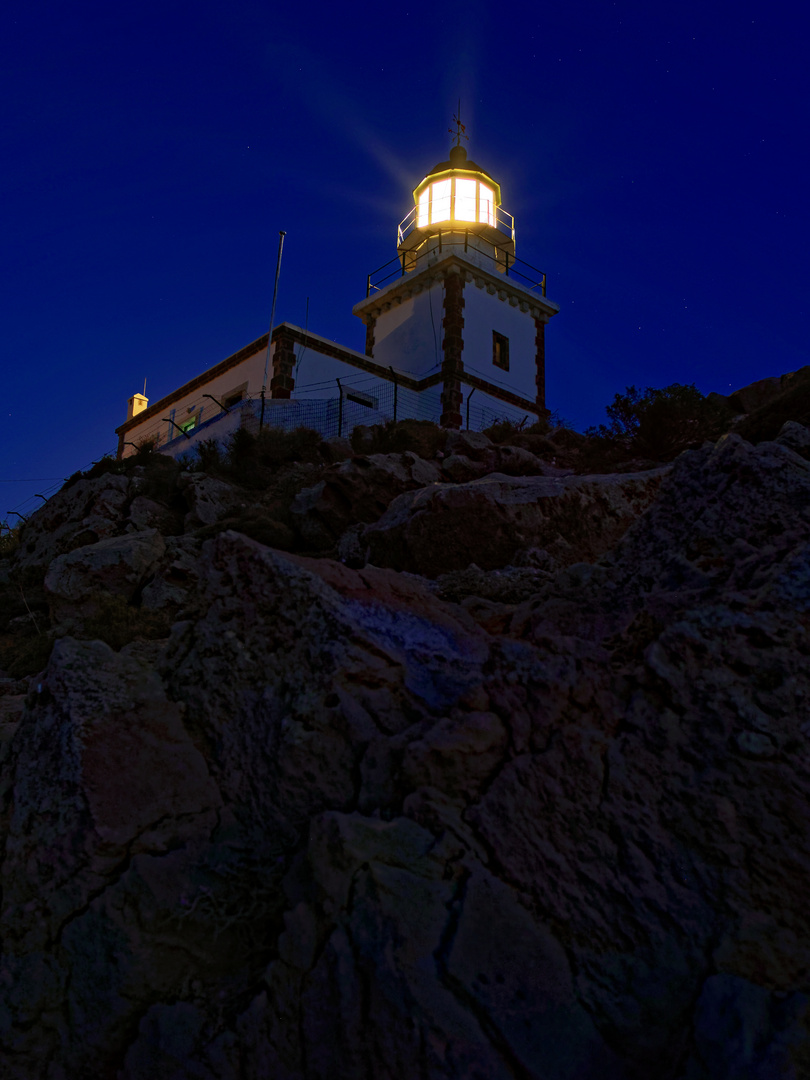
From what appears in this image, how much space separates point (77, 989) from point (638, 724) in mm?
2521

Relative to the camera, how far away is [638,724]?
3043mm

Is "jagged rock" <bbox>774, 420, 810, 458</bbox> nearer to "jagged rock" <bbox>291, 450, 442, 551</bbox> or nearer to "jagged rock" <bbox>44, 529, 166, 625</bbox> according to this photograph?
"jagged rock" <bbox>291, 450, 442, 551</bbox>

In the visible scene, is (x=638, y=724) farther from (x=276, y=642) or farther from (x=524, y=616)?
(x=276, y=642)

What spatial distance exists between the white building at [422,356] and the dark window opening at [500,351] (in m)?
0.04

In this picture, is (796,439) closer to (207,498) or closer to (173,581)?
(173,581)

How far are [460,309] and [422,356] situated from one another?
200 cm

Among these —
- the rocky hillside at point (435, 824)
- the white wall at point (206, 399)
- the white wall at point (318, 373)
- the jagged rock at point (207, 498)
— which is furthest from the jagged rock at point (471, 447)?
the white wall at point (206, 399)

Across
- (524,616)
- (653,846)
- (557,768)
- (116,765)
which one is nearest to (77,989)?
(116,765)

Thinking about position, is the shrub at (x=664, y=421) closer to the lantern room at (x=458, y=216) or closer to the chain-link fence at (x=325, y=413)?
the chain-link fence at (x=325, y=413)

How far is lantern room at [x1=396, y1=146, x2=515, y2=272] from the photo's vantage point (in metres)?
28.6

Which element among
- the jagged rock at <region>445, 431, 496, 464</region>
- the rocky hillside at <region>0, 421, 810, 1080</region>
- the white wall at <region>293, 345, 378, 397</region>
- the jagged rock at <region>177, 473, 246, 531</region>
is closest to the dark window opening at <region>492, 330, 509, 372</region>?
the white wall at <region>293, 345, 378, 397</region>

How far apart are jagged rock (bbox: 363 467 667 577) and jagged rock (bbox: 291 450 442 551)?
2.21 m

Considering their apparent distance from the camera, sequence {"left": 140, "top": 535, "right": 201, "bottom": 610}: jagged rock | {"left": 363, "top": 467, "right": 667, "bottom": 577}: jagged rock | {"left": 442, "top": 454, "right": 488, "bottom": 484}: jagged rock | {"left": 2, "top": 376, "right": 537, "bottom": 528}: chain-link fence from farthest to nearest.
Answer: {"left": 2, "top": 376, "right": 537, "bottom": 528}: chain-link fence → {"left": 442, "top": 454, "right": 488, "bottom": 484}: jagged rock → {"left": 140, "top": 535, "right": 201, "bottom": 610}: jagged rock → {"left": 363, "top": 467, "right": 667, "bottom": 577}: jagged rock

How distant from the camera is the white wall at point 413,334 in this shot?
25.3 meters
